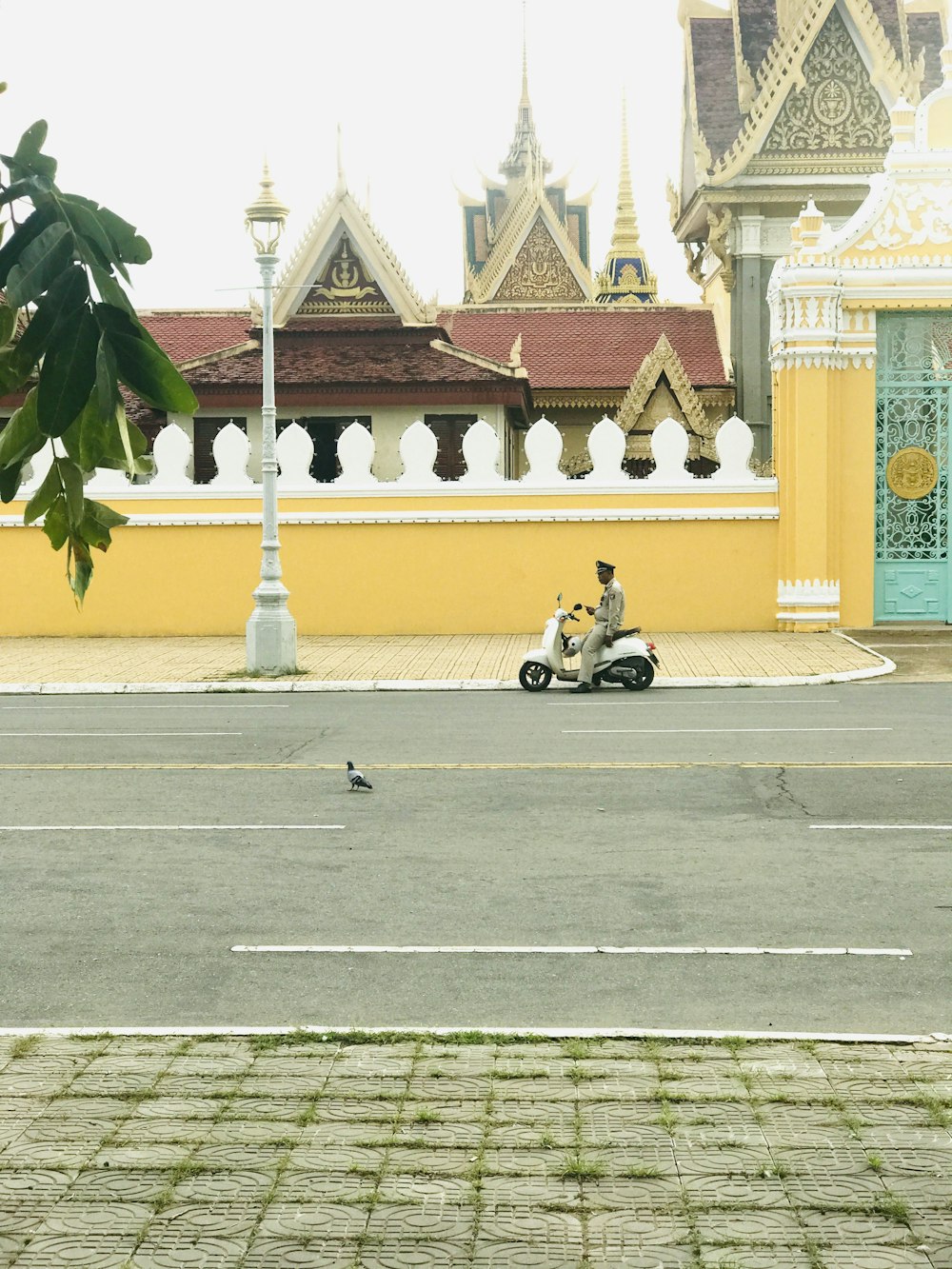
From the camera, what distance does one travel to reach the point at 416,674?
62.2 ft

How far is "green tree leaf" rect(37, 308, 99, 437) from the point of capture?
3.10 meters

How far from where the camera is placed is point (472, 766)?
12.5m

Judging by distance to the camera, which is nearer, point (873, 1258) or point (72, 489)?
point (72, 489)

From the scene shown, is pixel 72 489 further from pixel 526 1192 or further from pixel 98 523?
pixel 526 1192

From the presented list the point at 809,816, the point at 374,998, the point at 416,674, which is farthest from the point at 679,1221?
the point at 416,674

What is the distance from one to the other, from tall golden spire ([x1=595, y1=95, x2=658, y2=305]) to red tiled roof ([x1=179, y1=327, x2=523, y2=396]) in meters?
11.4

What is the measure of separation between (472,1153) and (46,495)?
2.41m

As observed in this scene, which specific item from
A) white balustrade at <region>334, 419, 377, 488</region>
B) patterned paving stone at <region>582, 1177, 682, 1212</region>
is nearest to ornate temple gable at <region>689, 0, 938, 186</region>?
white balustrade at <region>334, 419, 377, 488</region>

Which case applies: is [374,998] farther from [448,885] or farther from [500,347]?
[500,347]

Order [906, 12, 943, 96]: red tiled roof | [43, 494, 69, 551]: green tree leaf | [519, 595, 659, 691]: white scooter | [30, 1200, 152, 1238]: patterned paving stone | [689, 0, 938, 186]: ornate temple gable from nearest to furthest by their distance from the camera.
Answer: [43, 494, 69, 551]: green tree leaf
[30, 1200, 152, 1238]: patterned paving stone
[519, 595, 659, 691]: white scooter
[689, 0, 938, 186]: ornate temple gable
[906, 12, 943, 96]: red tiled roof

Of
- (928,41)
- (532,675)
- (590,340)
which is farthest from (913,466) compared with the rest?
(928,41)

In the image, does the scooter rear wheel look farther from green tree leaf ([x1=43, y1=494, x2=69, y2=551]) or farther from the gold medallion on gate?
green tree leaf ([x1=43, y1=494, x2=69, y2=551])

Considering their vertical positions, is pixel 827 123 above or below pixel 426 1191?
above

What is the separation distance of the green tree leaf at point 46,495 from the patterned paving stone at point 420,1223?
2076mm
